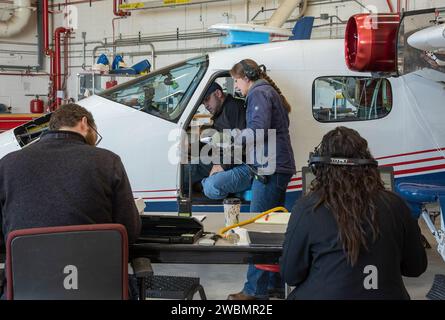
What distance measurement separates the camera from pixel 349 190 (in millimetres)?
1925

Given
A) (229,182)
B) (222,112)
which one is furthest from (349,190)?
(222,112)

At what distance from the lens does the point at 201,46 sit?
11.8 meters

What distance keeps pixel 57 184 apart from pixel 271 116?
198 centimetres

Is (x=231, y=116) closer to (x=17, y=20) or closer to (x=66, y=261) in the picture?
(x=66, y=261)

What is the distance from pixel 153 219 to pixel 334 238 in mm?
1120

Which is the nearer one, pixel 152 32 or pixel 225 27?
pixel 225 27

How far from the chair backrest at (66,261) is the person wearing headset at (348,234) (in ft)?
2.07

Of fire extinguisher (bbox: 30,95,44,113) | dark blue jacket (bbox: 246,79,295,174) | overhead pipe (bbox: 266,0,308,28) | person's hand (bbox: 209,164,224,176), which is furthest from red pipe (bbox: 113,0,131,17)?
dark blue jacket (bbox: 246,79,295,174)

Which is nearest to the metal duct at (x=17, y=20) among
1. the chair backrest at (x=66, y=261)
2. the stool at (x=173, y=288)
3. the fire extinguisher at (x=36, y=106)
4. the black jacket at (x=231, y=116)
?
the fire extinguisher at (x=36, y=106)

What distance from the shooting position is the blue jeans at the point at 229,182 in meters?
4.13

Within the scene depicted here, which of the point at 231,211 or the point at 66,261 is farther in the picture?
the point at 231,211
